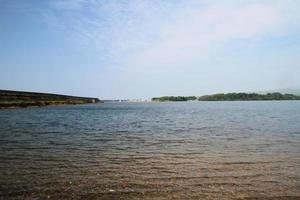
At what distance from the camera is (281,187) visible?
10383 millimetres

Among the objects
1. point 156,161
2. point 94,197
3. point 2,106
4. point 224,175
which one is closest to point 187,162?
point 156,161

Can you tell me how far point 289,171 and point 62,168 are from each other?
10.5 metres

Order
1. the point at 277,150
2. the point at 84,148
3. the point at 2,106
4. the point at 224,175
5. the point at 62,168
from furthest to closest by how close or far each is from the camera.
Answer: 1. the point at 2,106
2. the point at 84,148
3. the point at 277,150
4. the point at 62,168
5. the point at 224,175

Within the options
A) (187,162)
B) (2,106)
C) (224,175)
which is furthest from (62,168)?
(2,106)

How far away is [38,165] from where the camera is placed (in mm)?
13961

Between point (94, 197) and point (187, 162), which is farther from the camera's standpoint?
point (187, 162)

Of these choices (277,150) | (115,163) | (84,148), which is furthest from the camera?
(84,148)

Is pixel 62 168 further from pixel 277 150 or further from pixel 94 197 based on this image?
pixel 277 150

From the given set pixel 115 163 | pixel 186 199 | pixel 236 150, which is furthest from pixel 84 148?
pixel 186 199

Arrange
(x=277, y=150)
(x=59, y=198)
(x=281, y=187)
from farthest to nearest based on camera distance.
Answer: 1. (x=277, y=150)
2. (x=281, y=187)
3. (x=59, y=198)

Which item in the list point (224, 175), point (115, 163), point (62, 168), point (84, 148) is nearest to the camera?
point (224, 175)

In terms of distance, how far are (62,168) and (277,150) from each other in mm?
13588

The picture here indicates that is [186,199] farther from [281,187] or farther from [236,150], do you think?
[236,150]

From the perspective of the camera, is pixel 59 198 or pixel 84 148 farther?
pixel 84 148
